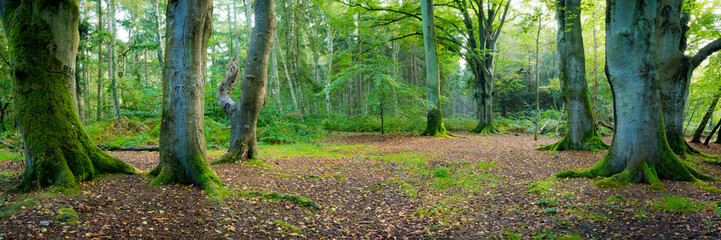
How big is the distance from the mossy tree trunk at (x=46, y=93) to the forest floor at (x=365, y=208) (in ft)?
1.12

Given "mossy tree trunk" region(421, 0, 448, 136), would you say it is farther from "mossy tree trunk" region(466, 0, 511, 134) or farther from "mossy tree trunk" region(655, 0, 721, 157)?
"mossy tree trunk" region(655, 0, 721, 157)

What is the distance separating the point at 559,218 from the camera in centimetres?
425

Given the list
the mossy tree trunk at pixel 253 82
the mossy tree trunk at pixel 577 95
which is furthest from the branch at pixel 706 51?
the mossy tree trunk at pixel 253 82

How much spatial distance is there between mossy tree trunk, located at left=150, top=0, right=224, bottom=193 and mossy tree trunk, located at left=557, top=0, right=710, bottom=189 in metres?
6.47

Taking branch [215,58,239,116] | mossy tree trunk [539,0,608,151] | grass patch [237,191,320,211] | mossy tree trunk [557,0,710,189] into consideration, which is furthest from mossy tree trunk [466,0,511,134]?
grass patch [237,191,320,211]

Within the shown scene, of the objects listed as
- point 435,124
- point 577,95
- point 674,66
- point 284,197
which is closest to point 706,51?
point 674,66

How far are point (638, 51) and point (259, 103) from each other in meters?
6.94

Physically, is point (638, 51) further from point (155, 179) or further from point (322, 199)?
point (155, 179)

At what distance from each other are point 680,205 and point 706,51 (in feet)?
21.0

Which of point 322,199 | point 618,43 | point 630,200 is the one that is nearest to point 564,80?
point 618,43

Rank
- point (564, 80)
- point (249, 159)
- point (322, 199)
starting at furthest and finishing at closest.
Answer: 1. point (564, 80)
2. point (249, 159)
3. point (322, 199)

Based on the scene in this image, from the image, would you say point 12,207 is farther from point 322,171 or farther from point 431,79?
point 431,79

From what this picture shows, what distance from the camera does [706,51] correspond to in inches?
306

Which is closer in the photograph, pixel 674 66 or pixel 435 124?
pixel 674 66
